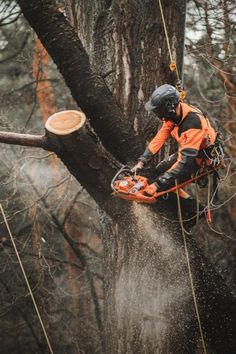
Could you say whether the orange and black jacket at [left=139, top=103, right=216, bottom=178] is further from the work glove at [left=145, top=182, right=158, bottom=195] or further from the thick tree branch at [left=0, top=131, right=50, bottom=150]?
the thick tree branch at [left=0, top=131, right=50, bottom=150]

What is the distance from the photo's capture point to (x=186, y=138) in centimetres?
400

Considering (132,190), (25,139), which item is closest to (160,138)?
(132,190)

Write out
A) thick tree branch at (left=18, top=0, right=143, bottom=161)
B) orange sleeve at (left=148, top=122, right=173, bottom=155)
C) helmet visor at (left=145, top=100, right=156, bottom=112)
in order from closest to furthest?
thick tree branch at (left=18, top=0, right=143, bottom=161)
helmet visor at (left=145, top=100, right=156, bottom=112)
orange sleeve at (left=148, top=122, right=173, bottom=155)

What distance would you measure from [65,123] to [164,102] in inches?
35.4

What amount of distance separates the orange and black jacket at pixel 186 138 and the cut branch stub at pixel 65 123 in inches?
28.4

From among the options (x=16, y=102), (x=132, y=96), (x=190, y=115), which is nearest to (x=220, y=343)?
(x=190, y=115)

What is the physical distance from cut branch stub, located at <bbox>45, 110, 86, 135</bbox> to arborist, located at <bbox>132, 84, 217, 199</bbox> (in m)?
0.65

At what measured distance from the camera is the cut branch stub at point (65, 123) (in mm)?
3553

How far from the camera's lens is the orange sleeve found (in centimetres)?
415

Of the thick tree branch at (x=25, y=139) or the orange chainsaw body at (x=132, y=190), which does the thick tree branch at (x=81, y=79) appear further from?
the thick tree branch at (x=25, y=139)

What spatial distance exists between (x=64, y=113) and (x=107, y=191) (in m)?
0.75

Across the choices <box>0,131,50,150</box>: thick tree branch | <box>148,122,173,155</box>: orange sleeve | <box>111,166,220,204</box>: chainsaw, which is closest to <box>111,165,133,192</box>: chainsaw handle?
<box>111,166,220,204</box>: chainsaw

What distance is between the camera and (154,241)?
161 inches

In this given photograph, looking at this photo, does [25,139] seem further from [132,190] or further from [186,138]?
[186,138]
